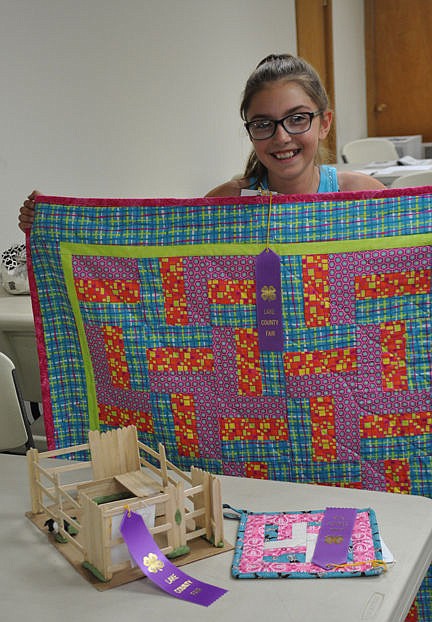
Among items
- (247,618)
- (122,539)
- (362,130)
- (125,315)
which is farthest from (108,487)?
(362,130)

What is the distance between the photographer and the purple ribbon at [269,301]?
1749 millimetres

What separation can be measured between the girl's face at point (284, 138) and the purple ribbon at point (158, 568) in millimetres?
1066

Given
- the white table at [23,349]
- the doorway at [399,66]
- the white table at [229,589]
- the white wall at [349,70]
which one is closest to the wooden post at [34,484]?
the white table at [229,589]

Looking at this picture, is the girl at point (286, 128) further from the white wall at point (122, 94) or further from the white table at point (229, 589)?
the white wall at point (122, 94)

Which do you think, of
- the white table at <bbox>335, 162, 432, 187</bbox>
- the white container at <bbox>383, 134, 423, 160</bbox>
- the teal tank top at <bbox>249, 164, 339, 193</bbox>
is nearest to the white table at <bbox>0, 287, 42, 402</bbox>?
the teal tank top at <bbox>249, 164, 339, 193</bbox>

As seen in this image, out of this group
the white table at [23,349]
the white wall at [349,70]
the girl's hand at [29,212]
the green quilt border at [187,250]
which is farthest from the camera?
the white wall at [349,70]

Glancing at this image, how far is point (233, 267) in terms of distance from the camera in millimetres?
1784

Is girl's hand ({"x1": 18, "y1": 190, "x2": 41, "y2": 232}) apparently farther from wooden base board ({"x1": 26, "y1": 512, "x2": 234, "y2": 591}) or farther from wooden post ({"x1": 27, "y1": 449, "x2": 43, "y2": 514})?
wooden base board ({"x1": 26, "y1": 512, "x2": 234, "y2": 591})

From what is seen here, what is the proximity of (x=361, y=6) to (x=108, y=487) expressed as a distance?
23.8ft

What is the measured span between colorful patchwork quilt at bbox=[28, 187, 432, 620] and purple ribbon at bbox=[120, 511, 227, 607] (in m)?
0.64

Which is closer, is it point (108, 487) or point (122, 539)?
point (122, 539)

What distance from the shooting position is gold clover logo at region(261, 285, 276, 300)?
1756mm

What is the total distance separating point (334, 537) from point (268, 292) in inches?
24.9

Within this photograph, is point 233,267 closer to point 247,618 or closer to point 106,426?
point 106,426
